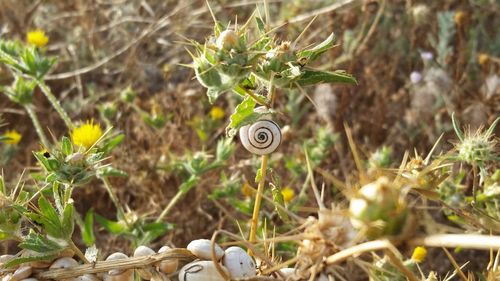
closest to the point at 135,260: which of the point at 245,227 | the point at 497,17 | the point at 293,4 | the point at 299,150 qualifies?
the point at 245,227

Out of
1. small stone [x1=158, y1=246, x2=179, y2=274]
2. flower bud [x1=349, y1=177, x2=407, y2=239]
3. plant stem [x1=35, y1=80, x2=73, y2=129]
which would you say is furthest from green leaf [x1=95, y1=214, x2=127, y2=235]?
flower bud [x1=349, y1=177, x2=407, y2=239]

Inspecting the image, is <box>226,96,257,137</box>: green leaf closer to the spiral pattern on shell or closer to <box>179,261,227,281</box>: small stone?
the spiral pattern on shell

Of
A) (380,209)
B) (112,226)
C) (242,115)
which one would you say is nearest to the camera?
(380,209)

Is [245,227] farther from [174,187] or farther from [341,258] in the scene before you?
[341,258]

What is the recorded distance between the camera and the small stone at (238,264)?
1098 mm

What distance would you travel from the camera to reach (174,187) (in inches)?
109

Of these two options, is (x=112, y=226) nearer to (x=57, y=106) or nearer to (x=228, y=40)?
(x=57, y=106)

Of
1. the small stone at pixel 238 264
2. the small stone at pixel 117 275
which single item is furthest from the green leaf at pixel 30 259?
the small stone at pixel 238 264

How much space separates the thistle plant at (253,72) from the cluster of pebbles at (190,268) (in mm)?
226

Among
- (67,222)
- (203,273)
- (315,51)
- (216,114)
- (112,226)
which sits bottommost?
(112,226)

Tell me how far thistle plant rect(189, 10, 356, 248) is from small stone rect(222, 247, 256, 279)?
0.22 meters

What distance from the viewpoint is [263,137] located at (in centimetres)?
134

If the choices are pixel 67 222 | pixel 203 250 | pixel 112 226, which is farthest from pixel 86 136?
pixel 203 250

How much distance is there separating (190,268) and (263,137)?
1.19 ft
